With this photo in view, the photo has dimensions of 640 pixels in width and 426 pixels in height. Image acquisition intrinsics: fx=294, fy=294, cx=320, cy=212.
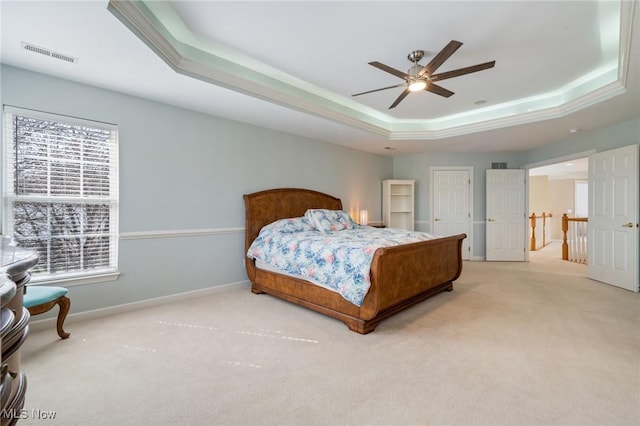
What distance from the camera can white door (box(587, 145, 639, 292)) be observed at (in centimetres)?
409

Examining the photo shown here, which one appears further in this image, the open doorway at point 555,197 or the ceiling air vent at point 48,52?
the open doorway at point 555,197

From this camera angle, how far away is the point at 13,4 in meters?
1.85

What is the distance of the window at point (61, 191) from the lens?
2.69m

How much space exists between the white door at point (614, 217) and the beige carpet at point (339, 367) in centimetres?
124

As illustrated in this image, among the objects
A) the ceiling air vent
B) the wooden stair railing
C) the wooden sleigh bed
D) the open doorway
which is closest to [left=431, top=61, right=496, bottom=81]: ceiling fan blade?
the wooden sleigh bed

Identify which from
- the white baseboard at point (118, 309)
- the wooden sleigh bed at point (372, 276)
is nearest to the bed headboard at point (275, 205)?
the wooden sleigh bed at point (372, 276)

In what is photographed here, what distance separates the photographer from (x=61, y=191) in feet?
9.53

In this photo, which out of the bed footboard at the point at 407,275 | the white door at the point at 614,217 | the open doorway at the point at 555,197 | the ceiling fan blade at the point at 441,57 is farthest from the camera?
the open doorway at the point at 555,197

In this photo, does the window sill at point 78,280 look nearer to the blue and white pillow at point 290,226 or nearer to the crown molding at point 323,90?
the blue and white pillow at point 290,226

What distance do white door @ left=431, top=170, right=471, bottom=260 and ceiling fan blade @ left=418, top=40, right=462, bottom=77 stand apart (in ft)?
14.2

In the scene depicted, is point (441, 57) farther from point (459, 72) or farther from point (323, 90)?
point (323, 90)

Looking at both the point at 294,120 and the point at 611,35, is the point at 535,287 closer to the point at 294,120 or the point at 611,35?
the point at 611,35

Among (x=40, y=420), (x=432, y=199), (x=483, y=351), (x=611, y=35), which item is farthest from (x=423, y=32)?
(x=432, y=199)

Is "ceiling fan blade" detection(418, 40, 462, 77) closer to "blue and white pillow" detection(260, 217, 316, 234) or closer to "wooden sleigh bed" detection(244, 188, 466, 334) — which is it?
"wooden sleigh bed" detection(244, 188, 466, 334)
